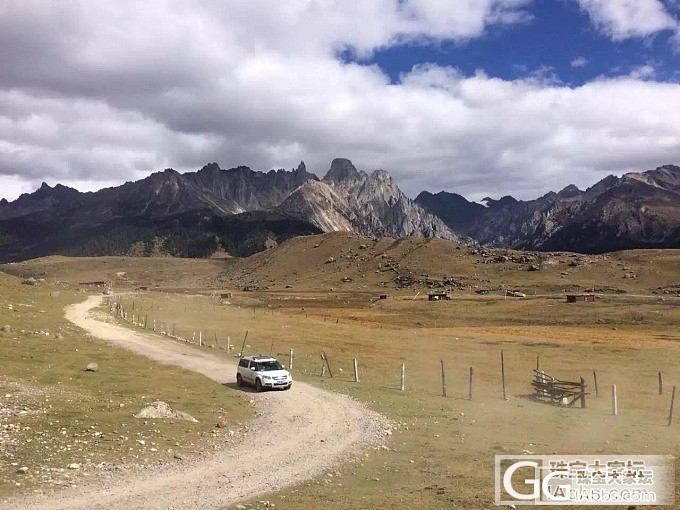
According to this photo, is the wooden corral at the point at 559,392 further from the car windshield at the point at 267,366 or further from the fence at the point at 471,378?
the car windshield at the point at 267,366

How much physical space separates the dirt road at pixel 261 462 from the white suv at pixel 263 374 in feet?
2.63

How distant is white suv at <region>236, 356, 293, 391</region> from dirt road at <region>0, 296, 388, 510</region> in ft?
2.63

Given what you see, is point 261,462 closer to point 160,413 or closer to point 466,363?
point 160,413

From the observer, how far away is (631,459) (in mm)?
21500

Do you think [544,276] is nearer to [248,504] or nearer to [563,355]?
[563,355]

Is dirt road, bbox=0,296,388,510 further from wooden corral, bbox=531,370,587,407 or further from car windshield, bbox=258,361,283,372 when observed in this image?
wooden corral, bbox=531,370,587,407

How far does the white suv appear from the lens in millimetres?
36188

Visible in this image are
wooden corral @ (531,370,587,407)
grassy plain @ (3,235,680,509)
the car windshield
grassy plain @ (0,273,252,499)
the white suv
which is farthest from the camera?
wooden corral @ (531,370,587,407)

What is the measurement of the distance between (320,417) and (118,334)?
42259mm

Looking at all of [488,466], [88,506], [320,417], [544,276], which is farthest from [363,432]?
[544,276]

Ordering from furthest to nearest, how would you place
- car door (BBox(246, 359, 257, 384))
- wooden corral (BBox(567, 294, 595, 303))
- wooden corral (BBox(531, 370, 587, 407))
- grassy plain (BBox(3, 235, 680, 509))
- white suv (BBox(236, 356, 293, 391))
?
wooden corral (BBox(567, 294, 595, 303)) < wooden corral (BBox(531, 370, 587, 407)) < car door (BBox(246, 359, 257, 384)) < white suv (BBox(236, 356, 293, 391)) < grassy plain (BBox(3, 235, 680, 509))

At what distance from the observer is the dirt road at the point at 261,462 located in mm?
16406

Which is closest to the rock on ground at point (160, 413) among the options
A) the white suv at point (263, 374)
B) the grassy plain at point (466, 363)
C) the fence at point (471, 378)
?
the grassy plain at point (466, 363)

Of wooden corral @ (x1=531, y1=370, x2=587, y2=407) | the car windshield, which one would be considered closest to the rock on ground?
the car windshield
